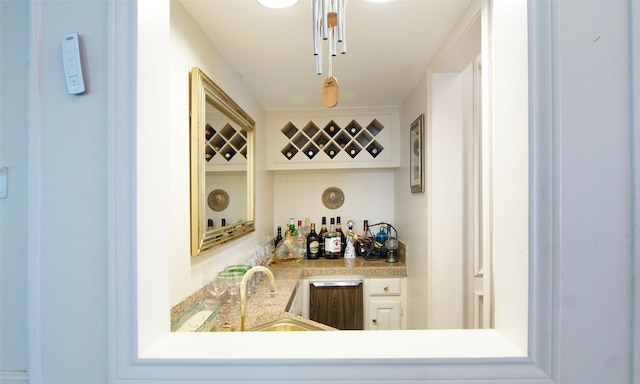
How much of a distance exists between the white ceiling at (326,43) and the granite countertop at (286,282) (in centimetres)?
112

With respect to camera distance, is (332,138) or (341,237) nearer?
(332,138)

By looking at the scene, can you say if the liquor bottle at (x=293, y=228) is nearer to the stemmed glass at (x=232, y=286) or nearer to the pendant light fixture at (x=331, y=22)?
the stemmed glass at (x=232, y=286)

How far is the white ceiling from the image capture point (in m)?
1.01

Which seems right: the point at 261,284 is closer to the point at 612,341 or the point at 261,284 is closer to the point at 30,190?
the point at 30,190

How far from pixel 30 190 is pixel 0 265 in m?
0.15

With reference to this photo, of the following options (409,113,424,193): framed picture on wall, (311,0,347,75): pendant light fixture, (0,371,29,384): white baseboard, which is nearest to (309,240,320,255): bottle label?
(409,113,424,193): framed picture on wall

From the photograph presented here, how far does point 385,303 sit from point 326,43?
5.94 feet

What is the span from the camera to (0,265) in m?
0.47

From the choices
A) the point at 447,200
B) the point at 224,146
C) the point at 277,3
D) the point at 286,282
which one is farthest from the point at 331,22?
the point at 286,282

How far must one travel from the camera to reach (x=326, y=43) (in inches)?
48.8

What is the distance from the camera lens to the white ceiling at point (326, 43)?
1013 millimetres

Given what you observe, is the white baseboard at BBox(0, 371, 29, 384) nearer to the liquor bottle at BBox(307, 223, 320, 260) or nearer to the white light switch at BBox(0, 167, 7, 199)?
the white light switch at BBox(0, 167, 7, 199)

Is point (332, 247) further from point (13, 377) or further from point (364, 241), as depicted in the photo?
point (13, 377)

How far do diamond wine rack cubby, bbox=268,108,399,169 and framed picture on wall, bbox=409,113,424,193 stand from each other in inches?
15.1
